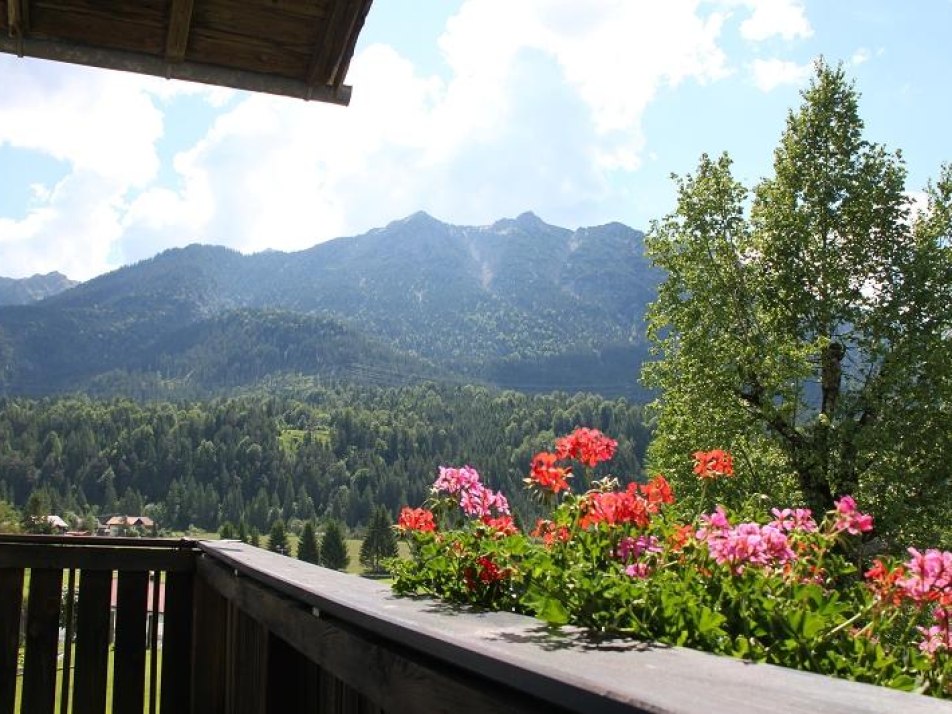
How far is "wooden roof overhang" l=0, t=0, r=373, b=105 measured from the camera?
3.50 meters

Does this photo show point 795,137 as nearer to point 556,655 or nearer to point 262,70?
point 262,70

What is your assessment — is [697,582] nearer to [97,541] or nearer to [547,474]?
[547,474]

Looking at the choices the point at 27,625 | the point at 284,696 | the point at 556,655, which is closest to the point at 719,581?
the point at 556,655

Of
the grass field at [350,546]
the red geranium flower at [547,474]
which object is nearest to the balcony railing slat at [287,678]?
the red geranium flower at [547,474]

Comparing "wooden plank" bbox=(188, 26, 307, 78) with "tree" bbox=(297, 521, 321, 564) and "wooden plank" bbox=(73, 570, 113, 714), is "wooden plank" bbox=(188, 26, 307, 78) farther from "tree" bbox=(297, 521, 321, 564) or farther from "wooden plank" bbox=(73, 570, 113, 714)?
"tree" bbox=(297, 521, 321, 564)

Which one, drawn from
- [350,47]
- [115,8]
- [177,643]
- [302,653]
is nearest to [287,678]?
[302,653]

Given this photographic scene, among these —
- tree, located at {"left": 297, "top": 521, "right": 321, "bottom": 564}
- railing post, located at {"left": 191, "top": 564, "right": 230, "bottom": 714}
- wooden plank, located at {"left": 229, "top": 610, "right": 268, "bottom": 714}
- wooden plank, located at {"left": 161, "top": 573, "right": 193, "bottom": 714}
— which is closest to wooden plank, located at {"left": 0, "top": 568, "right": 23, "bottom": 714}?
wooden plank, located at {"left": 161, "top": 573, "right": 193, "bottom": 714}

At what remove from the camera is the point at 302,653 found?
2.61m

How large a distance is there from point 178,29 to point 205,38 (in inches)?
5.6

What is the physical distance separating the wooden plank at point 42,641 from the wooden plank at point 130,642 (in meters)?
0.29

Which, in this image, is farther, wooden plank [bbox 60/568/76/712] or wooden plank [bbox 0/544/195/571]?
wooden plank [bbox 0/544/195/571]

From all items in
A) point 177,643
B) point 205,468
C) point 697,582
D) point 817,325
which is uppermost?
point 817,325

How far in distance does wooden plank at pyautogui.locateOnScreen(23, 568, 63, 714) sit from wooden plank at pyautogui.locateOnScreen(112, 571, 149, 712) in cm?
29

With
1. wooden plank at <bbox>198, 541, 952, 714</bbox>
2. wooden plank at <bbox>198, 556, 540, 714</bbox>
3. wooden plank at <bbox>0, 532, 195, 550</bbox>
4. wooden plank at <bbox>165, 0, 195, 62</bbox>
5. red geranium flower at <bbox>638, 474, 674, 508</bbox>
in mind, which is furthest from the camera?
wooden plank at <bbox>0, 532, 195, 550</bbox>
